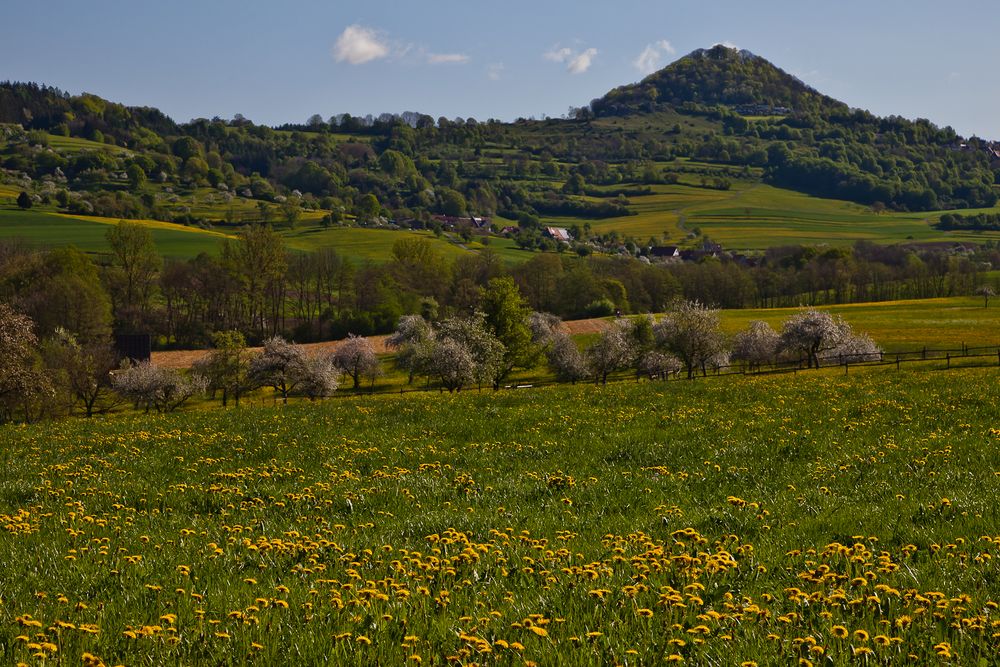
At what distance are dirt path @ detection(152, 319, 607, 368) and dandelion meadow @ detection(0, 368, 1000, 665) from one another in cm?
8819

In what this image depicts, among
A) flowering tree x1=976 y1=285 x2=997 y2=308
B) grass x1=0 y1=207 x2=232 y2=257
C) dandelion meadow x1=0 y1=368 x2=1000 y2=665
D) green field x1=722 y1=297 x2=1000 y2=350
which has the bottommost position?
green field x1=722 y1=297 x2=1000 y2=350

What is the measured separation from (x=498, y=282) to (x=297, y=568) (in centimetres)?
7379

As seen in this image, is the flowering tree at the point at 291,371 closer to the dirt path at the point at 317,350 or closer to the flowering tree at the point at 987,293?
the dirt path at the point at 317,350

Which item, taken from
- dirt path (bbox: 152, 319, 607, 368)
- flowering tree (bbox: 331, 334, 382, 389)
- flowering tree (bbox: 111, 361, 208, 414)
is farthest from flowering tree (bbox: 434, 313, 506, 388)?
flowering tree (bbox: 111, 361, 208, 414)

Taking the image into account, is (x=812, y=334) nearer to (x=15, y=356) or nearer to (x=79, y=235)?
(x=15, y=356)

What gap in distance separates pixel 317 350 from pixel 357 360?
702 cm

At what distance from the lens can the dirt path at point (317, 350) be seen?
10581 centimetres

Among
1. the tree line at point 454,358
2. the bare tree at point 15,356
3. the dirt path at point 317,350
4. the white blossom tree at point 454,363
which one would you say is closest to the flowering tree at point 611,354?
the tree line at point 454,358

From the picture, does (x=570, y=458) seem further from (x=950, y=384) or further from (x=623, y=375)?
(x=623, y=375)

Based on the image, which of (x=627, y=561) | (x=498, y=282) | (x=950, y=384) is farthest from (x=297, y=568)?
(x=498, y=282)

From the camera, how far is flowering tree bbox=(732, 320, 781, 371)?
327 feet

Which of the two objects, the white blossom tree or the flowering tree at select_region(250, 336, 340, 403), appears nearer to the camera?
the white blossom tree

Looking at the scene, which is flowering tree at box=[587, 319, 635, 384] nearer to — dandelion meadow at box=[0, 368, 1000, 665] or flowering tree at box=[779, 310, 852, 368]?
flowering tree at box=[779, 310, 852, 368]

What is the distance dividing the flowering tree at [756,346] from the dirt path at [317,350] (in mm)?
25842
